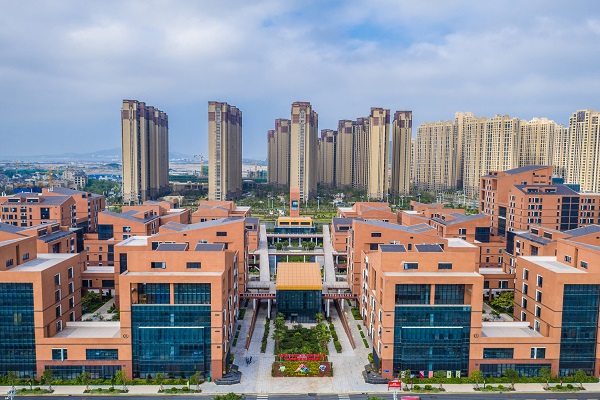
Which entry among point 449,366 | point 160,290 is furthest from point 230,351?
point 449,366

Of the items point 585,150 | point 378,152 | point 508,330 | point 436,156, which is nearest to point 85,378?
point 508,330

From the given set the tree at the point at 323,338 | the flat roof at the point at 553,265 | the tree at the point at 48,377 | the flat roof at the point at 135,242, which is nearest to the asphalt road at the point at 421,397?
the tree at the point at 48,377

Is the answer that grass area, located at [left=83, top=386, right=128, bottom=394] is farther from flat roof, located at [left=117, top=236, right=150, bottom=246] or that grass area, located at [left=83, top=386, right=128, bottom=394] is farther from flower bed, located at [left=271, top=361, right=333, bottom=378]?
flat roof, located at [left=117, top=236, right=150, bottom=246]

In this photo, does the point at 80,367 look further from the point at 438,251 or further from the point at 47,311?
the point at 438,251

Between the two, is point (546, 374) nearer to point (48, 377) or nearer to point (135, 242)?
point (48, 377)

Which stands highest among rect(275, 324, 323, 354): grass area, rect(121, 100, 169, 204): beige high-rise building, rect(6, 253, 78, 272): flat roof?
rect(121, 100, 169, 204): beige high-rise building

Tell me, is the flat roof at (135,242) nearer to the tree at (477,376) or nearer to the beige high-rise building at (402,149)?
the tree at (477,376)

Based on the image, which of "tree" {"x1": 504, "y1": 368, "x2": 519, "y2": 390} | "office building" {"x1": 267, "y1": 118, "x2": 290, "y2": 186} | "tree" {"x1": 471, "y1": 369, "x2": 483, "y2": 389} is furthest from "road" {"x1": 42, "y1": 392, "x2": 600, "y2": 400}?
"office building" {"x1": 267, "y1": 118, "x2": 290, "y2": 186}

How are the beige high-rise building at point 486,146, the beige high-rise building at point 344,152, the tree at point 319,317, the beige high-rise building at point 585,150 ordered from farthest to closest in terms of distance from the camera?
1. the beige high-rise building at point 344,152
2. the beige high-rise building at point 486,146
3. the beige high-rise building at point 585,150
4. the tree at point 319,317
